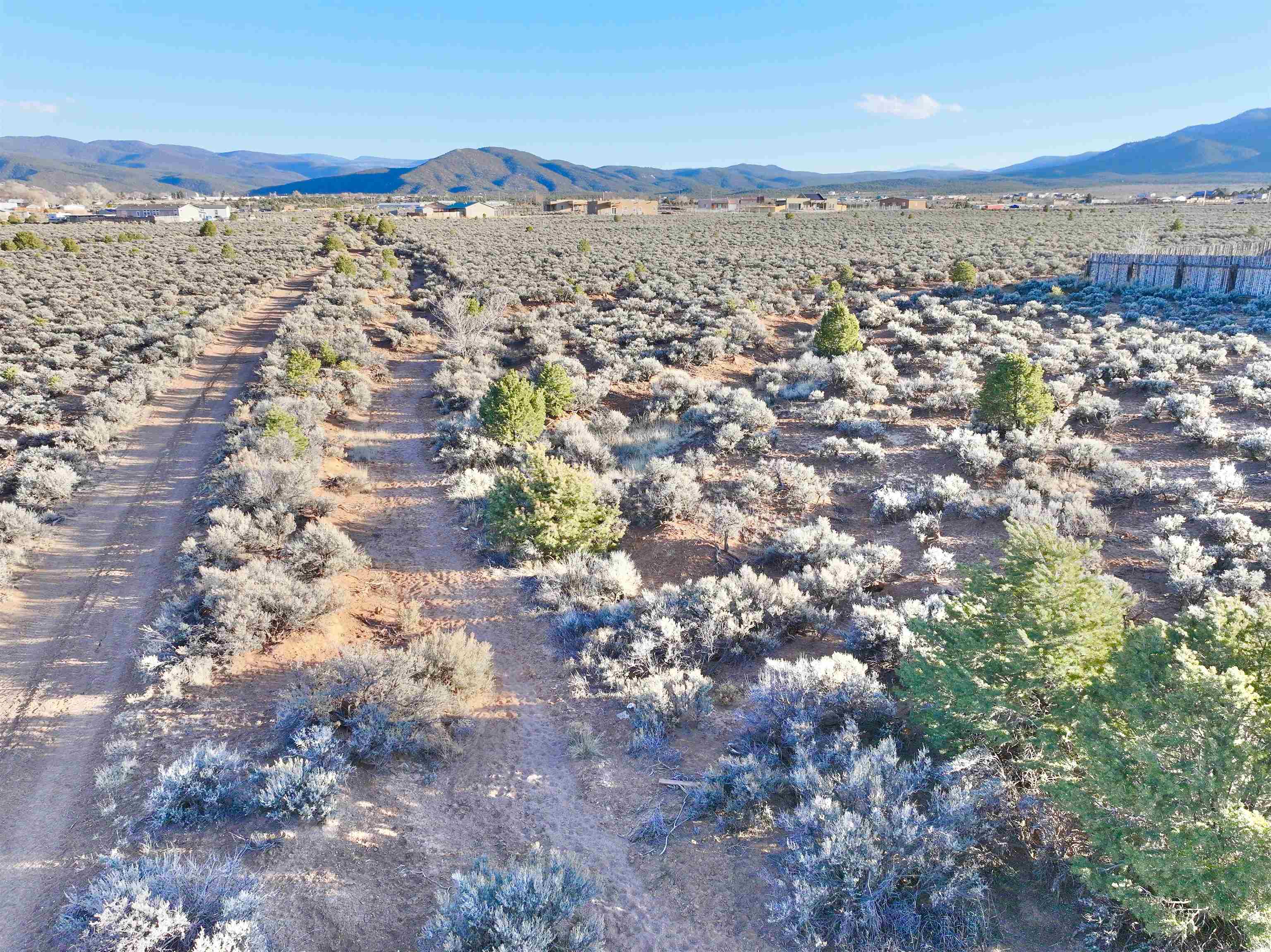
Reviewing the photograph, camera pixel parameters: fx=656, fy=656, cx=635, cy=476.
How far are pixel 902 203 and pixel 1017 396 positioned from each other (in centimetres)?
10050

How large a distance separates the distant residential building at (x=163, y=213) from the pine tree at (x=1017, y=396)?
9039 centimetres

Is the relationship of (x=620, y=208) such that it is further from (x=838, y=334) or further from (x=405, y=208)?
(x=838, y=334)

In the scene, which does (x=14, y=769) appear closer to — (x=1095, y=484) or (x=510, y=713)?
(x=510, y=713)

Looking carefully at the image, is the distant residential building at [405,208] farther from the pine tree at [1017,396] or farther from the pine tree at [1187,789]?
the pine tree at [1187,789]

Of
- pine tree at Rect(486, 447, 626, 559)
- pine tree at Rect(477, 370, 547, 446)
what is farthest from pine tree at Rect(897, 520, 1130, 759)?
pine tree at Rect(477, 370, 547, 446)

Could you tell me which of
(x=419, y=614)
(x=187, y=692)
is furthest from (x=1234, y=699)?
(x=187, y=692)

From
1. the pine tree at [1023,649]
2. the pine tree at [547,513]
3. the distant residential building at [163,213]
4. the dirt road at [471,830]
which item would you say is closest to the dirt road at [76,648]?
the dirt road at [471,830]

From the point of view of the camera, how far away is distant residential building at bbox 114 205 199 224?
3137 inches

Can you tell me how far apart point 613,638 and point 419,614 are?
293cm

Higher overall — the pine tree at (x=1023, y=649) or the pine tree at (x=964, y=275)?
the pine tree at (x=964, y=275)

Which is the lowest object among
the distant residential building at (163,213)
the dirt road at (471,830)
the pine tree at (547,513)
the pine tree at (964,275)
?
the dirt road at (471,830)

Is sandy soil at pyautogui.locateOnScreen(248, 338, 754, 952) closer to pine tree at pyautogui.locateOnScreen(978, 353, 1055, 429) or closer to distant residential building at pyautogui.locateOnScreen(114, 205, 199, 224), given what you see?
pine tree at pyautogui.locateOnScreen(978, 353, 1055, 429)

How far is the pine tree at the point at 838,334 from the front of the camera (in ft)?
62.6

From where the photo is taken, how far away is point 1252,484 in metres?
11.1
